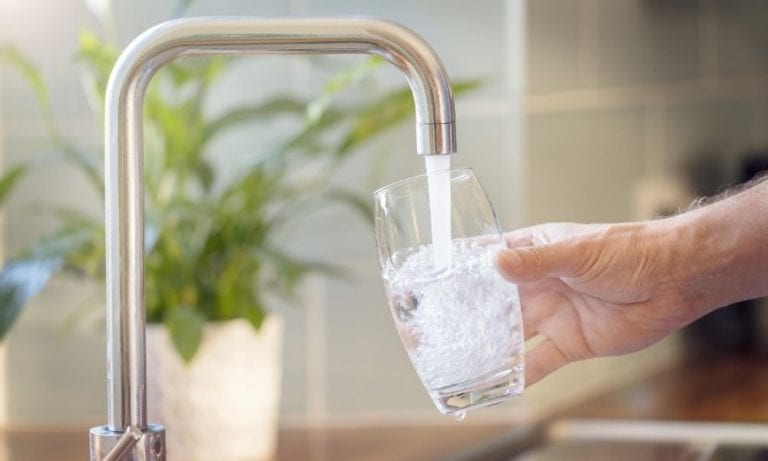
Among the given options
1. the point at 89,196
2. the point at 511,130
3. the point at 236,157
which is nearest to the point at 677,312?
the point at 511,130

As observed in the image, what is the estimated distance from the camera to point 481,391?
0.97 m

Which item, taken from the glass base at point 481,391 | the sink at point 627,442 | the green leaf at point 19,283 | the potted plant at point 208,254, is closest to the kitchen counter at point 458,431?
the sink at point 627,442

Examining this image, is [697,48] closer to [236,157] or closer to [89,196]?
[236,157]

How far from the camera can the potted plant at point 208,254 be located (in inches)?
68.1

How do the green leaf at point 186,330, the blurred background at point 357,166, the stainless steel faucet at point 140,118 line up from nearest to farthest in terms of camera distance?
the stainless steel faucet at point 140,118 < the green leaf at point 186,330 < the blurred background at point 357,166

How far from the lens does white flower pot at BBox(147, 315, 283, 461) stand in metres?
1.73

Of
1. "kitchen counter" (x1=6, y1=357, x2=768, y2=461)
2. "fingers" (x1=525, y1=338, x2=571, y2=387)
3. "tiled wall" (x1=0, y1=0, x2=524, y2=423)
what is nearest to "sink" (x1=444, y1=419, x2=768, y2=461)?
"kitchen counter" (x1=6, y1=357, x2=768, y2=461)

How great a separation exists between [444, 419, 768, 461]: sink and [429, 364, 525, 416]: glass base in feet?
2.71

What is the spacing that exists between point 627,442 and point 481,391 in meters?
1.02

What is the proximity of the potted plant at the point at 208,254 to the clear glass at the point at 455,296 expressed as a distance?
2.44 feet

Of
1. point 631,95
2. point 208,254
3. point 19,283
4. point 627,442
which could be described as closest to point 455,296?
point 19,283

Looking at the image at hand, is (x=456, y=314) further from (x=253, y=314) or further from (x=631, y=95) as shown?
(x=631, y=95)

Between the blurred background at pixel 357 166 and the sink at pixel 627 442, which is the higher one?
the blurred background at pixel 357 166

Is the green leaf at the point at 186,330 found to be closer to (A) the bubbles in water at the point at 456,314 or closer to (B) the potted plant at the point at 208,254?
Answer: (B) the potted plant at the point at 208,254
